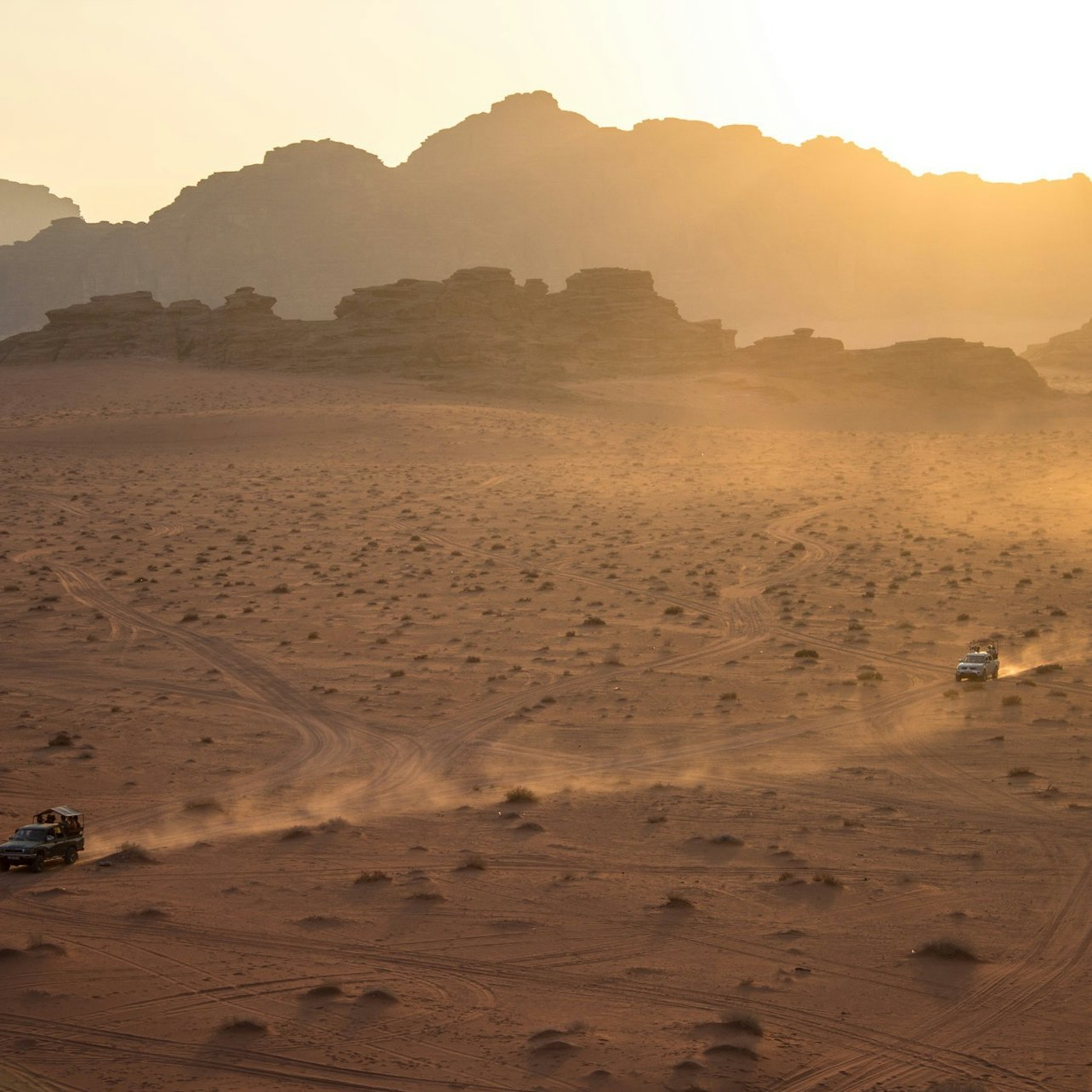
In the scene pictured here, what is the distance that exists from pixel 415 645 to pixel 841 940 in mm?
15887

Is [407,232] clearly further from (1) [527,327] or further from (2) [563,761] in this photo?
(2) [563,761]

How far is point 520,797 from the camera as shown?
18.2m

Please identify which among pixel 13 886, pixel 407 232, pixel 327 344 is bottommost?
pixel 13 886

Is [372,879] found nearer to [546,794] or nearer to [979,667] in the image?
[546,794]

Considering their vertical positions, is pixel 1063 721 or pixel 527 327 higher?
pixel 527 327

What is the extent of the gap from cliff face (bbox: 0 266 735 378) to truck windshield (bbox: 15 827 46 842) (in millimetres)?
72539

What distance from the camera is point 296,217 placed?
607 ft

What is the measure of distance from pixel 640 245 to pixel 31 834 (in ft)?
580

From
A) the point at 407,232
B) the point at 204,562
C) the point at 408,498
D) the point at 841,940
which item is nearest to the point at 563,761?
the point at 841,940

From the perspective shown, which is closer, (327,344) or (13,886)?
(13,886)

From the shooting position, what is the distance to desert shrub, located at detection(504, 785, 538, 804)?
18125 mm

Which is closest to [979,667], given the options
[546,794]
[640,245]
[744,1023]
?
[546,794]

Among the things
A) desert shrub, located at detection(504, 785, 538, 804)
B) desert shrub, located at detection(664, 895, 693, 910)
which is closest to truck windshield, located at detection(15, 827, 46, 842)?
desert shrub, located at detection(504, 785, 538, 804)

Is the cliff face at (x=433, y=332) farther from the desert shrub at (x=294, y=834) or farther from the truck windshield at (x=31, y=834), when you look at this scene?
the truck windshield at (x=31, y=834)
